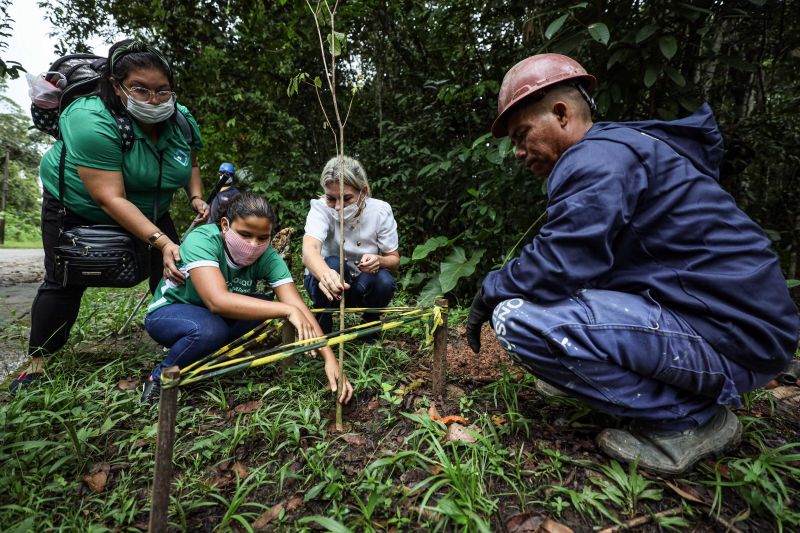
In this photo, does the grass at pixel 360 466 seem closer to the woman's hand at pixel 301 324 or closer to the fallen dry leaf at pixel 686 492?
the fallen dry leaf at pixel 686 492

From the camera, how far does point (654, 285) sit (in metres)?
1.42

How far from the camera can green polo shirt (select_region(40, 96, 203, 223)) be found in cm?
195

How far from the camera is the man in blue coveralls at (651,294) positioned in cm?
132

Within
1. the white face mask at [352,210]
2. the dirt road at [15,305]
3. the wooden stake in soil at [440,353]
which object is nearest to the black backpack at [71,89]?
the white face mask at [352,210]

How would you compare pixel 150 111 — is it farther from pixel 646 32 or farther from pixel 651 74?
pixel 651 74

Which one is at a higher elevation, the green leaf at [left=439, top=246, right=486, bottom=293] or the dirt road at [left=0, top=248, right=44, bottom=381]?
the green leaf at [left=439, top=246, right=486, bottom=293]

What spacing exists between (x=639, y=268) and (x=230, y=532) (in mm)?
1699

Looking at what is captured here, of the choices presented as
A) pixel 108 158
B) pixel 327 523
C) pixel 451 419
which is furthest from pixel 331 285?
pixel 108 158

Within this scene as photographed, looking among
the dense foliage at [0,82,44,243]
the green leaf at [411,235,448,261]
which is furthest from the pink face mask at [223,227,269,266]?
the dense foliage at [0,82,44,243]

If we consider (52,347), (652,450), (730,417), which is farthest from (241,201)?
(730,417)

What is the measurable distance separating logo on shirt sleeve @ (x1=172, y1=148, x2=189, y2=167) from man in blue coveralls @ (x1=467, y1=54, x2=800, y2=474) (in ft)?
6.61

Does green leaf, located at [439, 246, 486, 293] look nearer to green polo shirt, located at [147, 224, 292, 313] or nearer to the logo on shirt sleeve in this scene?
green polo shirt, located at [147, 224, 292, 313]

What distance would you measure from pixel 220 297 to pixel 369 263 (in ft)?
3.07

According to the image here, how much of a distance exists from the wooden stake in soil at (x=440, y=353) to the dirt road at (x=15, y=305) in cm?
255
